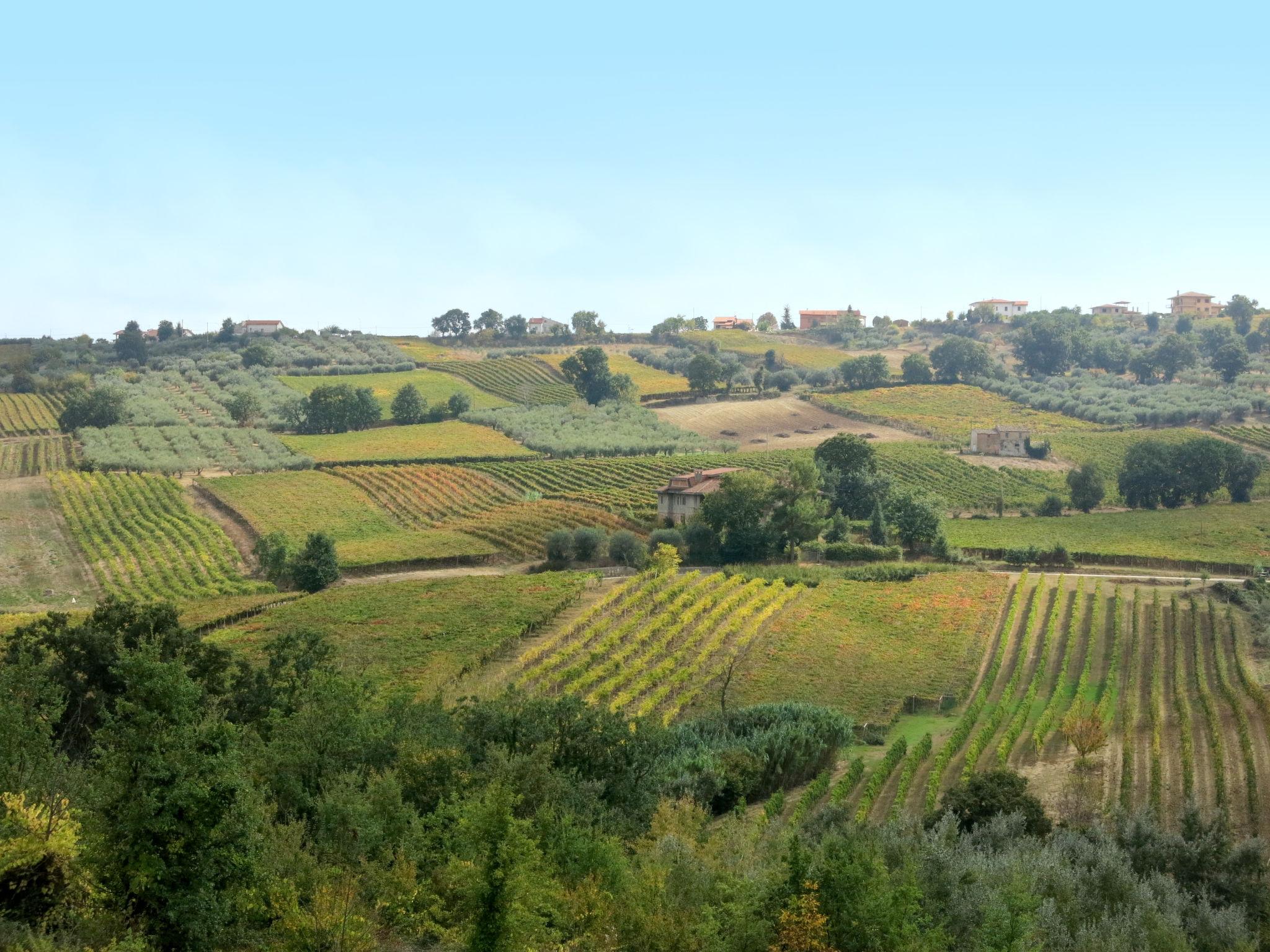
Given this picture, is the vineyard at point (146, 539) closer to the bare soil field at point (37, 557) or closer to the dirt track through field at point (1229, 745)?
the bare soil field at point (37, 557)

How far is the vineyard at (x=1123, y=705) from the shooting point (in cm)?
3928

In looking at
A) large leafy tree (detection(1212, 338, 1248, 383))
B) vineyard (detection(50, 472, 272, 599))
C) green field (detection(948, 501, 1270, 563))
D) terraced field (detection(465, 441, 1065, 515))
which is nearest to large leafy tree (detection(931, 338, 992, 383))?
large leafy tree (detection(1212, 338, 1248, 383))

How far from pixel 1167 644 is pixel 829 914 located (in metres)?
42.2

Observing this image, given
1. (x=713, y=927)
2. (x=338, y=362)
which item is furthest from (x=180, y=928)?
(x=338, y=362)

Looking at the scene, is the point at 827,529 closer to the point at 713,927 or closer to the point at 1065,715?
A: the point at 1065,715

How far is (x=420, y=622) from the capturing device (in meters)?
58.2

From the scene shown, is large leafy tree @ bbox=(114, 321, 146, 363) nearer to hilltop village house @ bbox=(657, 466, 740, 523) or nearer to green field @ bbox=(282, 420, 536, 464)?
green field @ bbox=(282, 420, 536, 464)

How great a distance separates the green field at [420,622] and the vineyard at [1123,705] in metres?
19.7

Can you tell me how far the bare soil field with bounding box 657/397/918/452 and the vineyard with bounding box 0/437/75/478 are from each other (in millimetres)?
63672

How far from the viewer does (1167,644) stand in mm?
57625

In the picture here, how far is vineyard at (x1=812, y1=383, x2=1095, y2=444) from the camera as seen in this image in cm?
13688

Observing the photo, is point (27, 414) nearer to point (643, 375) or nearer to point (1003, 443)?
point (643, 375)

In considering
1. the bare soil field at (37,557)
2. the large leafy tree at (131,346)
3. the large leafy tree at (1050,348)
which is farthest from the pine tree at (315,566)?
the large leafy tree at (1050,348)

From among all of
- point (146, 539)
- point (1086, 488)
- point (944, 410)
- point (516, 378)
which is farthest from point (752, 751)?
point (516, 378)
